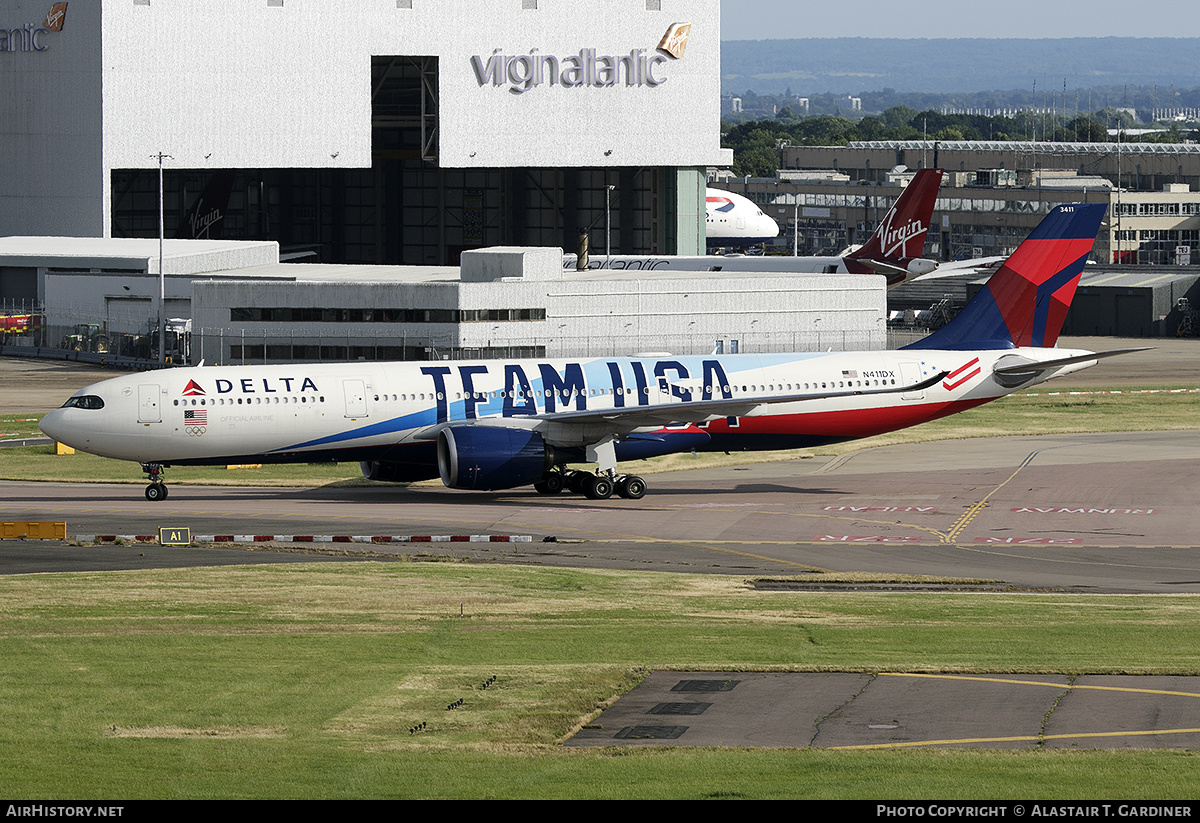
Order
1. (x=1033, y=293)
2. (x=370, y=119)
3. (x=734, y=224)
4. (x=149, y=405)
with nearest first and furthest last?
(x=149, y=405) → (x=1033, y=293) → (x=370, y=119) → (x=734, y=224)

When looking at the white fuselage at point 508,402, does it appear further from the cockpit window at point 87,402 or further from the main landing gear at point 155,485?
the main landing gear at point 155,485

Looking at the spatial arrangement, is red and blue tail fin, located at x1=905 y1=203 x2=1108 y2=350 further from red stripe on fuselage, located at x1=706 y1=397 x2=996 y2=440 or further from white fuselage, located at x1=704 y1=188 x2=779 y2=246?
white fuselage, located at x1=704 y1=188 x2=779 y2=246

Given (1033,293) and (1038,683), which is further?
(1033,293)

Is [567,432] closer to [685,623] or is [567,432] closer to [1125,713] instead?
[685,623]

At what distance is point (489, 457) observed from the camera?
4916 cm

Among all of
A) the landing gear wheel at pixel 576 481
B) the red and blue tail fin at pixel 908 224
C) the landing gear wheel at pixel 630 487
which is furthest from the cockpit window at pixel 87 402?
the red and blue tail fin at pixel 908 224

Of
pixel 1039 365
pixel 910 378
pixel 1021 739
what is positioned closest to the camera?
pixel 1021 739

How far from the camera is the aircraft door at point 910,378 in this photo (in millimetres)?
55531

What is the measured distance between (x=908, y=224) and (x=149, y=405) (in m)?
70.1

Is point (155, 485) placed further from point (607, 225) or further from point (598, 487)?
point (607, 225)

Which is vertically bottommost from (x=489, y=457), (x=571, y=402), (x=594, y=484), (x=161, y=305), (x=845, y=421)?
(x=594, y=484)

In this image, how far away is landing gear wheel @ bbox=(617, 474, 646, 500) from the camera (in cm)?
5269

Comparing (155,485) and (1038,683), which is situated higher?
(155,485)

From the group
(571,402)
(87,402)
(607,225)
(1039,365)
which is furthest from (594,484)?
(607,225)
